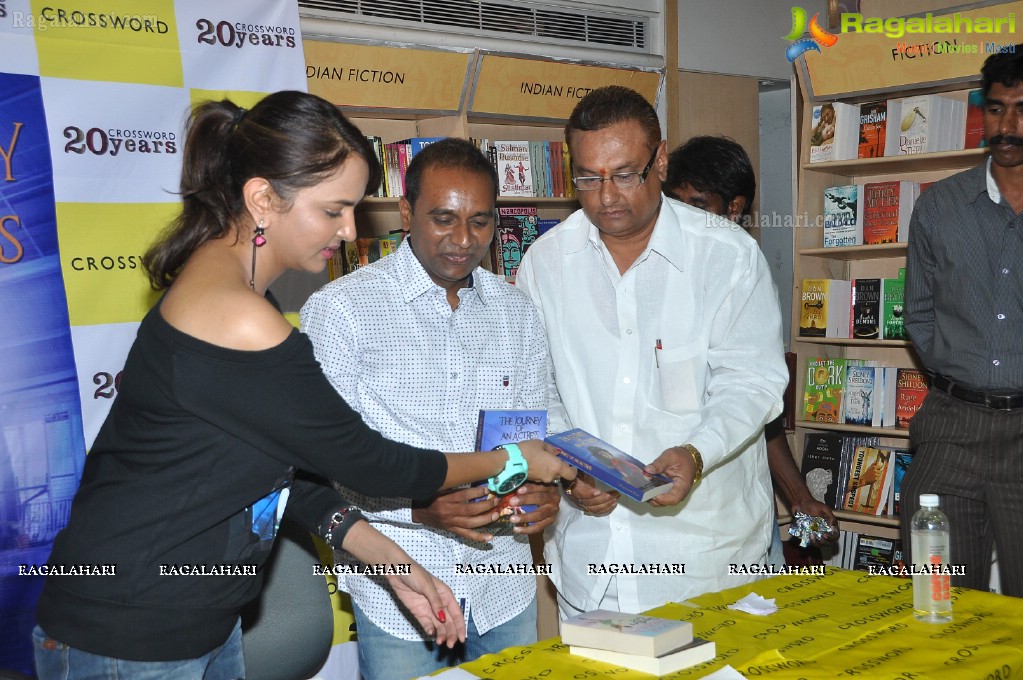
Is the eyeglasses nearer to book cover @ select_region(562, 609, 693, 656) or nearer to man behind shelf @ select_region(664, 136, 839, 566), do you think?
book cover @ select_region(562, 609, 693, 656)

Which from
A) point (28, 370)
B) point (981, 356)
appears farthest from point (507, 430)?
point (981, 356)

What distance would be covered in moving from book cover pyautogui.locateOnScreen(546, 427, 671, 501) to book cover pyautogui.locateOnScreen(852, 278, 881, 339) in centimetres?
311

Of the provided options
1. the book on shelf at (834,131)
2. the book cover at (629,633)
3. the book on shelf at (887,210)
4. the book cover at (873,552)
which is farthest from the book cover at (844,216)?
the book cover at (629,633)

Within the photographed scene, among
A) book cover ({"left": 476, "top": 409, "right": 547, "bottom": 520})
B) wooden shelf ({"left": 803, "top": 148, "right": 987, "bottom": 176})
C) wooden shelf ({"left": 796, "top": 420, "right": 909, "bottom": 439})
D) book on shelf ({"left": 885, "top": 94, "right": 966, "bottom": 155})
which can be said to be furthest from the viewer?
wooden shelf ({"left": 796, "top": 420, "right": 909, "bottom": 439})

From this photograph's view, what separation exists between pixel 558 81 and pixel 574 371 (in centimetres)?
334

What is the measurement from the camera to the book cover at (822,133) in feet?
16.0

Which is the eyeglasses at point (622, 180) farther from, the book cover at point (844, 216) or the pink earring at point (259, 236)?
the book cover at point (844, 216)

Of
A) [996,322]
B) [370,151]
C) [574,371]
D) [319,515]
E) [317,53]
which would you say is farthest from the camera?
[317,53]

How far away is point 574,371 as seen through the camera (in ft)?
8.52

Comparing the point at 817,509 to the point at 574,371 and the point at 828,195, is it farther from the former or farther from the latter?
the point at 828,195

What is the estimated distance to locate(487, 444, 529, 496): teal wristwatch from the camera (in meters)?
2.06

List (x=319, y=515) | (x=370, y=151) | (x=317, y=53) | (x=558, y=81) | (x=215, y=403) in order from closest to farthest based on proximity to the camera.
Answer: (x=215, y=403) < (x=370, y=151) < (x=319, y=515) < (x=317, y=53) < (x=558, y=81)

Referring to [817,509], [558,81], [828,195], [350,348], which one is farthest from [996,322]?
[558,81]

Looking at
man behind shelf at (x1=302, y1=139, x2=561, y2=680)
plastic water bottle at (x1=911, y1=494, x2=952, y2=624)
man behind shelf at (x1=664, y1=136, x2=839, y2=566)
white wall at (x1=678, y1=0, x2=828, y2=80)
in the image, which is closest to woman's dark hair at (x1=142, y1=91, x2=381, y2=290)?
man behind shelf at (x1=302, y1=139, x2=561, y2=680)
